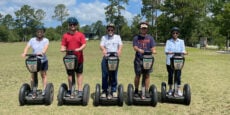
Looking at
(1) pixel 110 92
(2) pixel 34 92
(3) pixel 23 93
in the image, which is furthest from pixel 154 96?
(3) pixel 23 93

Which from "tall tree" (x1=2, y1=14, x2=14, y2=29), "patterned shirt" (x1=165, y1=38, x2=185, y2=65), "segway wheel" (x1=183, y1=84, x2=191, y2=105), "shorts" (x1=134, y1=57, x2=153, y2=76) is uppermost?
"tall tree" (x1=2, y1=14, x2=14, y2=29)

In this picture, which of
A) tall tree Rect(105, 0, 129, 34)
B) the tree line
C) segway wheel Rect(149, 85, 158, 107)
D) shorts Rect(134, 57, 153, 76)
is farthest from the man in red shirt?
tall tree Rect(105, 0, 129, 34)

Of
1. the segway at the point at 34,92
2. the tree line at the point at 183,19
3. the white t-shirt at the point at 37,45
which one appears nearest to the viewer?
the segway at the point at 34,92

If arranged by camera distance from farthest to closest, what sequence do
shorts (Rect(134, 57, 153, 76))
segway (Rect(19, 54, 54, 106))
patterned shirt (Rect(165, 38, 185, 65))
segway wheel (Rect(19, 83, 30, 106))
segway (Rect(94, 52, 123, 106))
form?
patterned shirt (Rect(165, 38, 185, 65))
shorts (Rect(134, 57, 153, 76))
segway wheel (Rect(19, 83, 30, 106))
segway (Rect(19, 54, 54, 106))
segway (Rect(94, 52, 123, 106))

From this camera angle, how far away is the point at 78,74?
9.15 m

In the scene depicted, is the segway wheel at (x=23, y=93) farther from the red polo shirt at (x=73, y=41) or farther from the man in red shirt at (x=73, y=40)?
the red polo shirt at (x=73, y=41)

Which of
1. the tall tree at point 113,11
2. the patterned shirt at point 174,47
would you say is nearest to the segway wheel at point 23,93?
the patterned shirt at point 174,47

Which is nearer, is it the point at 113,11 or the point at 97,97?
the point at 97,97

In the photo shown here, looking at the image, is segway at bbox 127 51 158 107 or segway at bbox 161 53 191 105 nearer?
segway at bbox 127 51 158 107

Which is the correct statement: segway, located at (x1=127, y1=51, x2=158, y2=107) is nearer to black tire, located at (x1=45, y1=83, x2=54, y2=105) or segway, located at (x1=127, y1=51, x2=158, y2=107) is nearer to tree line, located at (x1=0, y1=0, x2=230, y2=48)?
black tire, located at (x1=45, y1=83, x2=54, y2=105)

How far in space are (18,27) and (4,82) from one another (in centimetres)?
11465

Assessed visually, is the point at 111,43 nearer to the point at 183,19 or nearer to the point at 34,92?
the point at 34,92

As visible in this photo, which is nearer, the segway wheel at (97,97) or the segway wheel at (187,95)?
the segway wheel at (97,97)

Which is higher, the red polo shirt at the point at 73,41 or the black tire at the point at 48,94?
the red polo shirt at the point at 73,41
